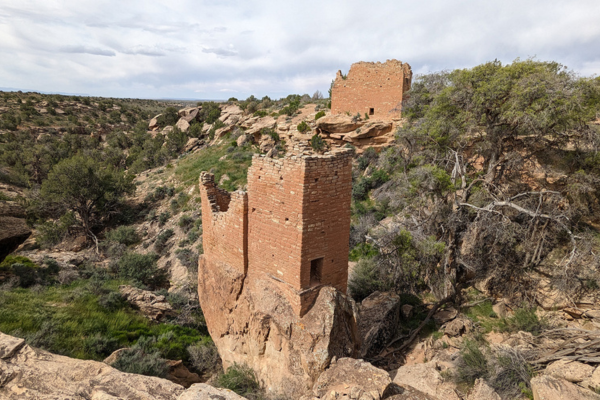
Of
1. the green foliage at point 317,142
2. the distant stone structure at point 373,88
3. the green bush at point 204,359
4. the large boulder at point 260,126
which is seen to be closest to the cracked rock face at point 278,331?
the green bush at point 204,359

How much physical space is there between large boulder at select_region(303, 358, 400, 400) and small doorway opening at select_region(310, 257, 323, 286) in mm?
1652

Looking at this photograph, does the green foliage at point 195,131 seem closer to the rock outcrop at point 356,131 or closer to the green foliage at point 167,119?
the green foliage at point 167,119

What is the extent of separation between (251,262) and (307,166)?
2.73m

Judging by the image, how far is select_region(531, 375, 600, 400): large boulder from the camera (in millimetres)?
5832

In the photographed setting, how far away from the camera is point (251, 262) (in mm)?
7160

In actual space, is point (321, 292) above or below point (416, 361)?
above

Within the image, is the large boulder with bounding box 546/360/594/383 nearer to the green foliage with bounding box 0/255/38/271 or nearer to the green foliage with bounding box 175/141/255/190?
the green foliage with bounding box 0/255/38/271

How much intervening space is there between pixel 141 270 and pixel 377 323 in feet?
37.4

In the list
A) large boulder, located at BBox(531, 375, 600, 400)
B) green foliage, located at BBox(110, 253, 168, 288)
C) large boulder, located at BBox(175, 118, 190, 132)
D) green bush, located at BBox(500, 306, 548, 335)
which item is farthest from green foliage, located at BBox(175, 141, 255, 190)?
large boulder, located at BBox(531, 375, 600, 400)

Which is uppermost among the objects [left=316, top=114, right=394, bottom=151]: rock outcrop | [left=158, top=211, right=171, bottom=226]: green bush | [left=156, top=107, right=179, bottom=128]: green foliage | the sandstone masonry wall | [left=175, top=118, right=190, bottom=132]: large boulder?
[left=156, top=107, right=179, bottom=128]: green foliage

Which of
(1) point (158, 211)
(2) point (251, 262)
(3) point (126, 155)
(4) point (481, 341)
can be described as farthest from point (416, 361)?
(3) point (126, 155)

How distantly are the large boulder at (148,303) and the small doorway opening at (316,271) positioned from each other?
645cm

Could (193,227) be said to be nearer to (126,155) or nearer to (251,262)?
(251,262)

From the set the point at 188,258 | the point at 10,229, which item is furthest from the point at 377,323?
the point at 10,229
